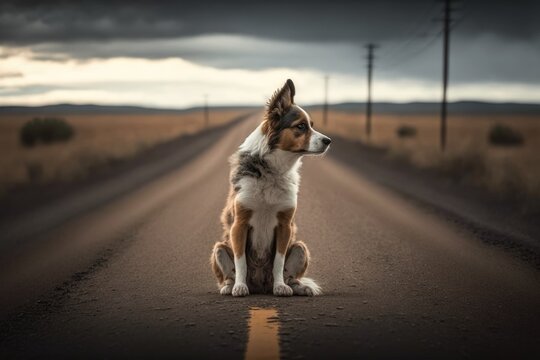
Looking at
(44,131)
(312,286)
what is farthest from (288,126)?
(44,131)

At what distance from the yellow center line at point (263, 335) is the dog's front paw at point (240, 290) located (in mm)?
441

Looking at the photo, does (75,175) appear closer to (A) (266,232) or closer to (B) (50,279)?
(B) (50,279)

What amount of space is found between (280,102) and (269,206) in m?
1.01

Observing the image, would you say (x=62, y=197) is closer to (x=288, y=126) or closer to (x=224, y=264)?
(x=224, y=264)

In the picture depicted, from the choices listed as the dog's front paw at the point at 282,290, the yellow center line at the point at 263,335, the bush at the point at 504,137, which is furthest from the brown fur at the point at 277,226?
the bush at the point at 504,137

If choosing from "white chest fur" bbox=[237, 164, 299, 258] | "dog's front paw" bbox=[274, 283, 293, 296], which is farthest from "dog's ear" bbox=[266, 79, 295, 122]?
"dog's front paw" bbox=[274, 283, 293, 296]

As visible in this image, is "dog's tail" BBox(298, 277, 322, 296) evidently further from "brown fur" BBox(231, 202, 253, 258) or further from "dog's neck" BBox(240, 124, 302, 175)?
"dog's neck" BBox(240, 124, 302, 175)

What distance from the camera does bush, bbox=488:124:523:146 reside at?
45219 millimetres

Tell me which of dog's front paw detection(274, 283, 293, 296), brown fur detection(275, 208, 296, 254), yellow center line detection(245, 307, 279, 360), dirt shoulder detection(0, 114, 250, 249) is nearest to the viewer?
yellow center line detection(245, 307, 279, 360)

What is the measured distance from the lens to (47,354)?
4.29 metres

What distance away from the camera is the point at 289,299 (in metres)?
5.69

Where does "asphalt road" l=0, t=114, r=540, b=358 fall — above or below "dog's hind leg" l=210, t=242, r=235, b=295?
below

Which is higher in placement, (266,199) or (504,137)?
(266,199)

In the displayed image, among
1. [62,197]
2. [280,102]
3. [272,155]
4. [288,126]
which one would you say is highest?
[280,102]
